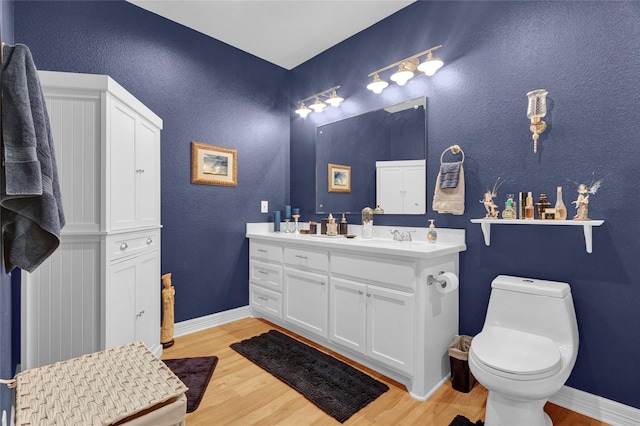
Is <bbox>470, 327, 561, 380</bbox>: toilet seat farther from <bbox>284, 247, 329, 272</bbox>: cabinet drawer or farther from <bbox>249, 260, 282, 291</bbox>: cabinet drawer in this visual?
<bbox>249, 260, 282, 291</bbox>: cabinet drawer

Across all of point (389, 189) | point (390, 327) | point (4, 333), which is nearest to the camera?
point (4, 333)

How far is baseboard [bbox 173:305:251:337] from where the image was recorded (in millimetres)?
2861

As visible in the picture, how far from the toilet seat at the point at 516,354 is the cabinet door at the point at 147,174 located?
2.21 m

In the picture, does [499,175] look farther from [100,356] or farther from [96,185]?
[96,185]

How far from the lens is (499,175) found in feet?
6.88

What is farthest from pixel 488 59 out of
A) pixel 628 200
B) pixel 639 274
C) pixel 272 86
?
pixel 272 86

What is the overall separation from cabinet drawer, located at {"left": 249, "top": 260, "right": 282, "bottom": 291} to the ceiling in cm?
219

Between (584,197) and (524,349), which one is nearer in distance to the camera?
(524,349)

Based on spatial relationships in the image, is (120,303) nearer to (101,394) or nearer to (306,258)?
(101,394)

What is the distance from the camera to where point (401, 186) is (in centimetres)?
263

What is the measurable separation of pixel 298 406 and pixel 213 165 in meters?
2.21

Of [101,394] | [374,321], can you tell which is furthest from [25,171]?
[374,321]

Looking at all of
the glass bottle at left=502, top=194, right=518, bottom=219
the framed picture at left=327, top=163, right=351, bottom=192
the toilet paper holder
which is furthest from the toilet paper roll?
the framed picture at left=327, top=163, right=351, bottom=192

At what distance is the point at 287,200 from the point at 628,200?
2.87 metres
